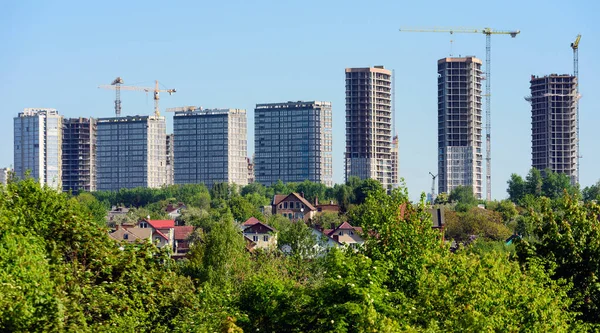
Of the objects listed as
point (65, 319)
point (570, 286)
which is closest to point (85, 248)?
point (65, 319)

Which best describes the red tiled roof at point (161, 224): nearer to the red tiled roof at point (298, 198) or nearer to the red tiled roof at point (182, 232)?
the red tiled roof at point (182, 232)

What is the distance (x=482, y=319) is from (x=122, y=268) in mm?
11613

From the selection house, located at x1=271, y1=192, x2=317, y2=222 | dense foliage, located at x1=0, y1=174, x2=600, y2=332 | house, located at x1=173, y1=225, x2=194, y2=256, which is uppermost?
dense foliage, located at x1=0, y1=174, x2=600, y2=332

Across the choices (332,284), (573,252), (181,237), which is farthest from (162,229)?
(332,284)

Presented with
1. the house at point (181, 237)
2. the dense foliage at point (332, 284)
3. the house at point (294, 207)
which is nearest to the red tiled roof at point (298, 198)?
the house at point (294, 207)

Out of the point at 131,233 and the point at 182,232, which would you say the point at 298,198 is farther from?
the point at 131,233

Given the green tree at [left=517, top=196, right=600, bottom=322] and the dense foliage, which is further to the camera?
the green tree at [left=517, top=196, right=600, bottom=322]

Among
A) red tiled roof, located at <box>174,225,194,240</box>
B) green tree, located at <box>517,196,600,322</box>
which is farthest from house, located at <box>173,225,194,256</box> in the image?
green tree, located at <box>517,196,600,322</box>

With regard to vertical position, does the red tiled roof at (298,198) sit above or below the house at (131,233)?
above

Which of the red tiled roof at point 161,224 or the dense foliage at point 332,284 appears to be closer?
the dense foliage at point 332,284

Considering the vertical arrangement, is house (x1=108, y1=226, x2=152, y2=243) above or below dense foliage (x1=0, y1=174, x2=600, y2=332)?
below

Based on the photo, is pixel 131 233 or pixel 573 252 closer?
pixel 573 252

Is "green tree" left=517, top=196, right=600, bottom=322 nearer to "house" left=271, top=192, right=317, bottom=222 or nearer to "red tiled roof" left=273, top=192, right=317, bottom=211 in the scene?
"house" left=271, top=192, right=317, bottom=222

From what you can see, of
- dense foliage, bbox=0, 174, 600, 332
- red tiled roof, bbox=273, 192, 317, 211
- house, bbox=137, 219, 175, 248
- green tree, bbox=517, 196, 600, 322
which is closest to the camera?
dense foliage, bbox=0, 174, 600, 332
